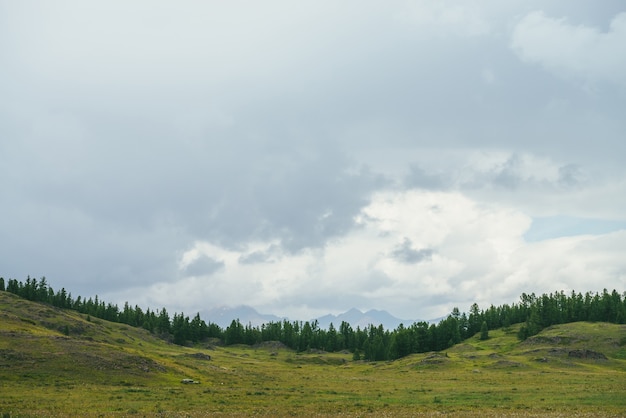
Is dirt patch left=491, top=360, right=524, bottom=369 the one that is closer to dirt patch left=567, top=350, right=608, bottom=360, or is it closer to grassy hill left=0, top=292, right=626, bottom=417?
grassy hill left=0, top=292, right=626, bottom=417

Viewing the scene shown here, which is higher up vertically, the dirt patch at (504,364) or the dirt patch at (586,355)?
the dirt patch at (586,355)

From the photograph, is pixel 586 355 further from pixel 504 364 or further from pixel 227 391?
pixel 227 391

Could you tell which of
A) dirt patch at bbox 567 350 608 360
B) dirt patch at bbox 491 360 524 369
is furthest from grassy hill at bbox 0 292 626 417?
dirt patch at bbox 567 350 608 360

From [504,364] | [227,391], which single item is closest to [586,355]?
[504,364]

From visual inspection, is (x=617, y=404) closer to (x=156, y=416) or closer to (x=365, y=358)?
(x=156, y=416)

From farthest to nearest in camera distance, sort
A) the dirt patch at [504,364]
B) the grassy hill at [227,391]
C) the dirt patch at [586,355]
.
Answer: the dirt patch at [586,355] < the dirt patch at [504,364] < the grassy hill at [227,391]

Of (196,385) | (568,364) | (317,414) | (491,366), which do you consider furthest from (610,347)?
(317,414)

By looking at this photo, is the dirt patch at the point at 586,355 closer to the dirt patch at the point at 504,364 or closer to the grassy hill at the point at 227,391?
the grassy hill at the point at 227,391

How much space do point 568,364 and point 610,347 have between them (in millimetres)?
41360

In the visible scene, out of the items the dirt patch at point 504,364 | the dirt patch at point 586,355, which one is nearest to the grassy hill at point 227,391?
the dirt patch at point 504,364

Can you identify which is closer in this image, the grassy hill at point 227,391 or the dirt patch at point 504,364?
the grassy hill at point 227,391

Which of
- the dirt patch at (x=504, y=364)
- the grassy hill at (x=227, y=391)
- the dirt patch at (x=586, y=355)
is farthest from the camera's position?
the dirt patch at (x=586, y=355)

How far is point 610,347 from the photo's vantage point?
153000mm

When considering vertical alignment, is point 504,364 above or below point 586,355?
below
